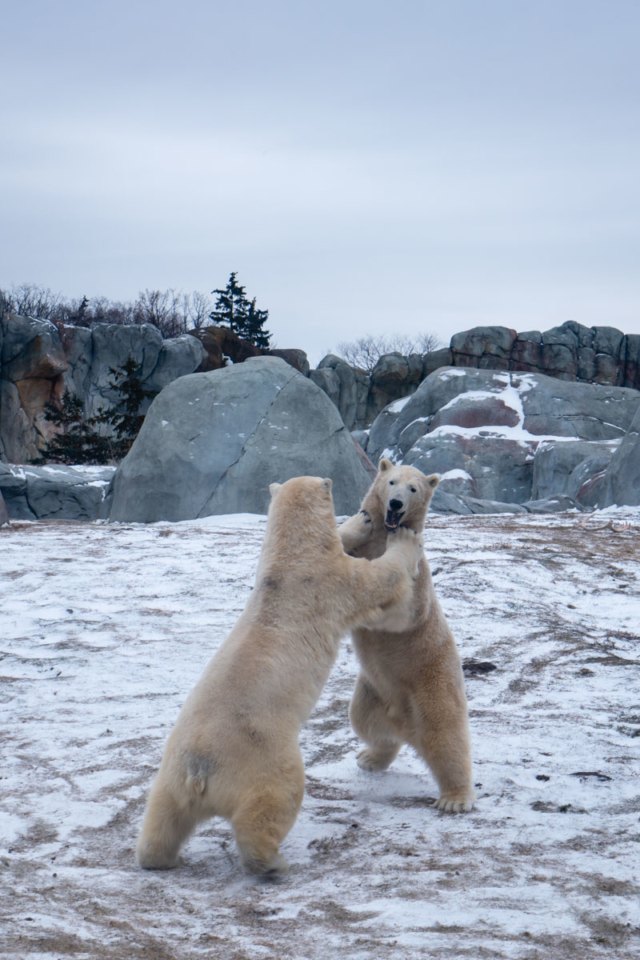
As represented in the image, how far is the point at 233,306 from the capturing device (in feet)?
134

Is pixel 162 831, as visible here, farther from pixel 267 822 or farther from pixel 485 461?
pixel 485 461

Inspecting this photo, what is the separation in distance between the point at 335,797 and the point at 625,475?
1134 centimetres

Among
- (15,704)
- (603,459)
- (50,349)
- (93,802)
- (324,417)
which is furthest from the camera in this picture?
(50,349)

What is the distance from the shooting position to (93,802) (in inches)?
124

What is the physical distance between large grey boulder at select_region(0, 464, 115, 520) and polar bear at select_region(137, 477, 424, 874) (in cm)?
1106

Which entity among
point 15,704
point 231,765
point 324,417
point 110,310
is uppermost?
point 110,310

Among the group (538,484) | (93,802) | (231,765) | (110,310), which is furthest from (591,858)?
(110,310)

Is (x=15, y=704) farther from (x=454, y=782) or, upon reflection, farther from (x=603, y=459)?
(x=603, y=459)

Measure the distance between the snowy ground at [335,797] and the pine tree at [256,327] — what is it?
112 feet

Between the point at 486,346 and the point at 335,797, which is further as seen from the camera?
the point at 486,346

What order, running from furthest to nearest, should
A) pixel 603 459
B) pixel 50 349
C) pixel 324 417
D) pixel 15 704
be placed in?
pixel 50 349, pixel 603 459, pixel 324 417, pixel 15 704

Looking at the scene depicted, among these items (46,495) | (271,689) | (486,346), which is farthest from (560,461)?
Answer: (271,689)

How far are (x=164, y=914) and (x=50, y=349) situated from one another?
2759 cm

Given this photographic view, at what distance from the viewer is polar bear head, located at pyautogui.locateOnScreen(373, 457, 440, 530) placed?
3.51 meters
